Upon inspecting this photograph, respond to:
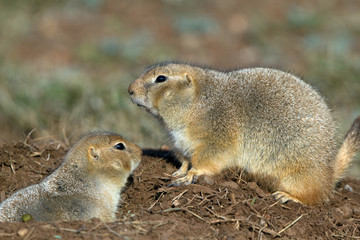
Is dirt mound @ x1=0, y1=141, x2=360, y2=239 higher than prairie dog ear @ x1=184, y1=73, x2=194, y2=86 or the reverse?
the reverse

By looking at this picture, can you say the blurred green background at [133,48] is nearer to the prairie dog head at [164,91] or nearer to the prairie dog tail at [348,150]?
the prairie dog head at [164,91]

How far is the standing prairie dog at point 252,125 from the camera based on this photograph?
602cm

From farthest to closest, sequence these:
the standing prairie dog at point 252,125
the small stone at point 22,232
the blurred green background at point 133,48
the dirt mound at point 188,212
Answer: the blurred green background at point 133,48 → the standing prairie dog at point 252,125 → the dirt mound at point 188,212 → the small stone at point 22,232

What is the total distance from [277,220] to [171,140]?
1747mm

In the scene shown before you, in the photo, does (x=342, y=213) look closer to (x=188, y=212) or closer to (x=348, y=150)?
(x=348, y=150)

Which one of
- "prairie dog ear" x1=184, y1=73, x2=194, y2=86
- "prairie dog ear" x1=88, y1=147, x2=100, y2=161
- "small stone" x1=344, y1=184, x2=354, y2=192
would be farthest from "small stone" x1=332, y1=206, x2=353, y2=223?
"prairie dog ear" x1=88, y1=147, x2=100, y2=161

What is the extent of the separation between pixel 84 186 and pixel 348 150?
3507 millimetres

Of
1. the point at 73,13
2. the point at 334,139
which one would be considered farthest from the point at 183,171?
the point at 73,13

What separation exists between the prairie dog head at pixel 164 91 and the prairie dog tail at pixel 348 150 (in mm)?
2143

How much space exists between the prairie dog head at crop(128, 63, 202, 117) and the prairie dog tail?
214cm

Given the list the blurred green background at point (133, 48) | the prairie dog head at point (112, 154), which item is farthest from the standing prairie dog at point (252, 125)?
the blurred green background at point (133, 48)

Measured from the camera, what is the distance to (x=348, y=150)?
687 cm

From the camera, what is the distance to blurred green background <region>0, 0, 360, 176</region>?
36.6 ft

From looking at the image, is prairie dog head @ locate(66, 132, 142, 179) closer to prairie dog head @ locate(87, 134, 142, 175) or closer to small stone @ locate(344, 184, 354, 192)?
prairie dog head @ locate(87, 134, 142, 175)
